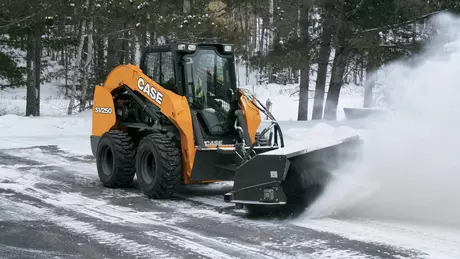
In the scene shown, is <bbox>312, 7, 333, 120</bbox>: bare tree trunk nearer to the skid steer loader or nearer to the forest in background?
the forest in background

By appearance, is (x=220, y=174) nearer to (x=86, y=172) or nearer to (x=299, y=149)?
(x=299, y=149)

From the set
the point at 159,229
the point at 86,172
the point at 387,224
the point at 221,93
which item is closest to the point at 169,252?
the point at 159,229

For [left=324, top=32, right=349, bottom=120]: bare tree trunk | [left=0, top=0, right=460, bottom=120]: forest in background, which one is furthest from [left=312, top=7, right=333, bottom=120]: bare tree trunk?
[left=324, top=32, right=349, bottom=120]: bare tree trunk

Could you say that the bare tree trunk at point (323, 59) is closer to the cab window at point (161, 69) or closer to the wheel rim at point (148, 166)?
the cab window at point (161, 69)

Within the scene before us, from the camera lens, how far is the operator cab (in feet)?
29.1

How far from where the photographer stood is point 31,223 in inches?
280

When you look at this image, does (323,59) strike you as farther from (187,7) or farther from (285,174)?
(285,174)

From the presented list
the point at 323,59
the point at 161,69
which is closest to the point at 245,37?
the point at 323,59

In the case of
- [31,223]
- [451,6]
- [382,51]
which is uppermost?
[451,6]

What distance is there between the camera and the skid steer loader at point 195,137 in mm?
7426

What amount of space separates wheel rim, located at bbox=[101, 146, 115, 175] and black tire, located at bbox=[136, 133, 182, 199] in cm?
110

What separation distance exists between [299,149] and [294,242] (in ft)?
4.96

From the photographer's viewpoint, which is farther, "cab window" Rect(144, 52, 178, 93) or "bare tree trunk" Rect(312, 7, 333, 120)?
"bare tree trunk" Rect(312, 7, 333, 120)

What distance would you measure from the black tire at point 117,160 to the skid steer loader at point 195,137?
0.05 feet
